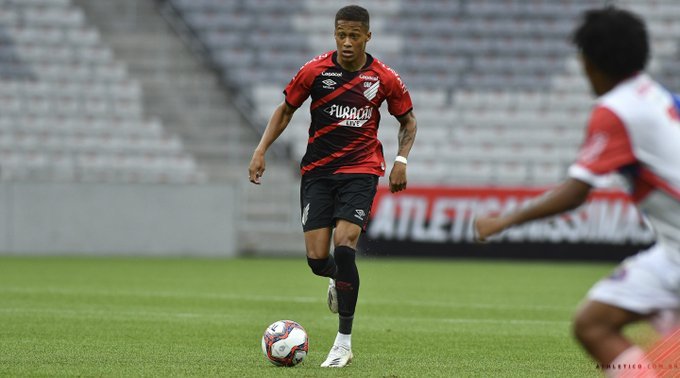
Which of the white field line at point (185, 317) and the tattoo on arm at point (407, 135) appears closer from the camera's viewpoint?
the tattoo on arm at point (407, 135)

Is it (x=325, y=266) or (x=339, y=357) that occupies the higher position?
(x=325, y=266)

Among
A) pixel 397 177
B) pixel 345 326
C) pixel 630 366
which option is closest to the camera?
pixel 630 366

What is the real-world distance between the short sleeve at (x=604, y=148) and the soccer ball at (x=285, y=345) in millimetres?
3152

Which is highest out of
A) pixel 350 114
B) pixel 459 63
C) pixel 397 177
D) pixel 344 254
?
pixel 350 114

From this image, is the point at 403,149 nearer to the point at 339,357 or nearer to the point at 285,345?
the point at 339,357

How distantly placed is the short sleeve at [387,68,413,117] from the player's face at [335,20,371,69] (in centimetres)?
34

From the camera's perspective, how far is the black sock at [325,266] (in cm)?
782

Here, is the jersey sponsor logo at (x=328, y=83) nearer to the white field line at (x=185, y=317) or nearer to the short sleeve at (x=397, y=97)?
the short sleeve at (x=397, y=97)

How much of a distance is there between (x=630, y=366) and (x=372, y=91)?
3.90 meters

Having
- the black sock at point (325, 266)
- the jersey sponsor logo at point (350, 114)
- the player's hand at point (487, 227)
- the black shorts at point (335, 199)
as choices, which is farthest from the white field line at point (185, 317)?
the player's hand at point (487, 227)

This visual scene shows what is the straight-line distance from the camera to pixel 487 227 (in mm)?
4617

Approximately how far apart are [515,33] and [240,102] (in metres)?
5.87

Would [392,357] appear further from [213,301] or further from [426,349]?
[213,301]

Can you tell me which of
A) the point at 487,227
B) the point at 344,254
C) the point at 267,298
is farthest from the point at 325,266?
the point at 267,298
